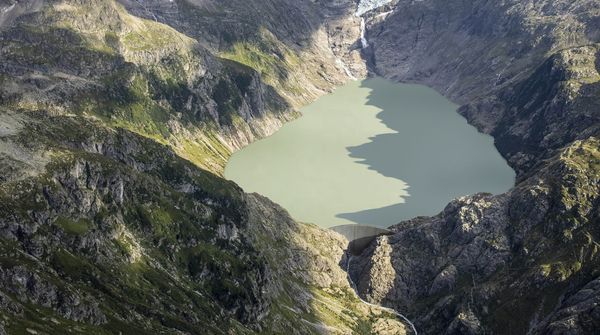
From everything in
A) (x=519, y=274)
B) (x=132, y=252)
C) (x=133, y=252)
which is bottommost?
(x=132, y=252)

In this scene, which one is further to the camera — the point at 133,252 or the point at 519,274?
the point at 519,274

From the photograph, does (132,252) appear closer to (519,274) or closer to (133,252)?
(133,252)

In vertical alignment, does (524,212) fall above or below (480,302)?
above

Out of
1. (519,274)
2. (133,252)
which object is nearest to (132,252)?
(133,252)

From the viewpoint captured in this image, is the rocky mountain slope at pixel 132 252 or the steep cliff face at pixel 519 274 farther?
the steep cliff face at pixel 519 274

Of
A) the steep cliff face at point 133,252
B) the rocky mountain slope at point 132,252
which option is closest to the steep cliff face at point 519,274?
the rocky mountain slope at point 132,252

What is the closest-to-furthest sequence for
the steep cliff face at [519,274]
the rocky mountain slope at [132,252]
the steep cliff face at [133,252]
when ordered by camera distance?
the rocky mountain slope at [132,252] → the steep cliff face at [133,252] → the steep cliff face at [519,274]

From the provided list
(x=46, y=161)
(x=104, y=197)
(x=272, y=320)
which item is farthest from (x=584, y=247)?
(x=46, y=161)

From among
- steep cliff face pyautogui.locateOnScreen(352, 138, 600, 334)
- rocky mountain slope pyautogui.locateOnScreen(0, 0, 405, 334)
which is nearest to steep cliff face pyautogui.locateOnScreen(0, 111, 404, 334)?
rocky mountain slope pyautogui.locateOnScreen(0, 0, 405, 334)

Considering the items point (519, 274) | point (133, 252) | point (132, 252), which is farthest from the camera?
point (519, 274)

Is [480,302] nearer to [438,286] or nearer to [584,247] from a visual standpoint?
[438,286]

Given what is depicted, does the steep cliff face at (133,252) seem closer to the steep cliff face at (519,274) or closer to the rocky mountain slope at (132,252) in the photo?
the rocky mountain slope at (132,252)
